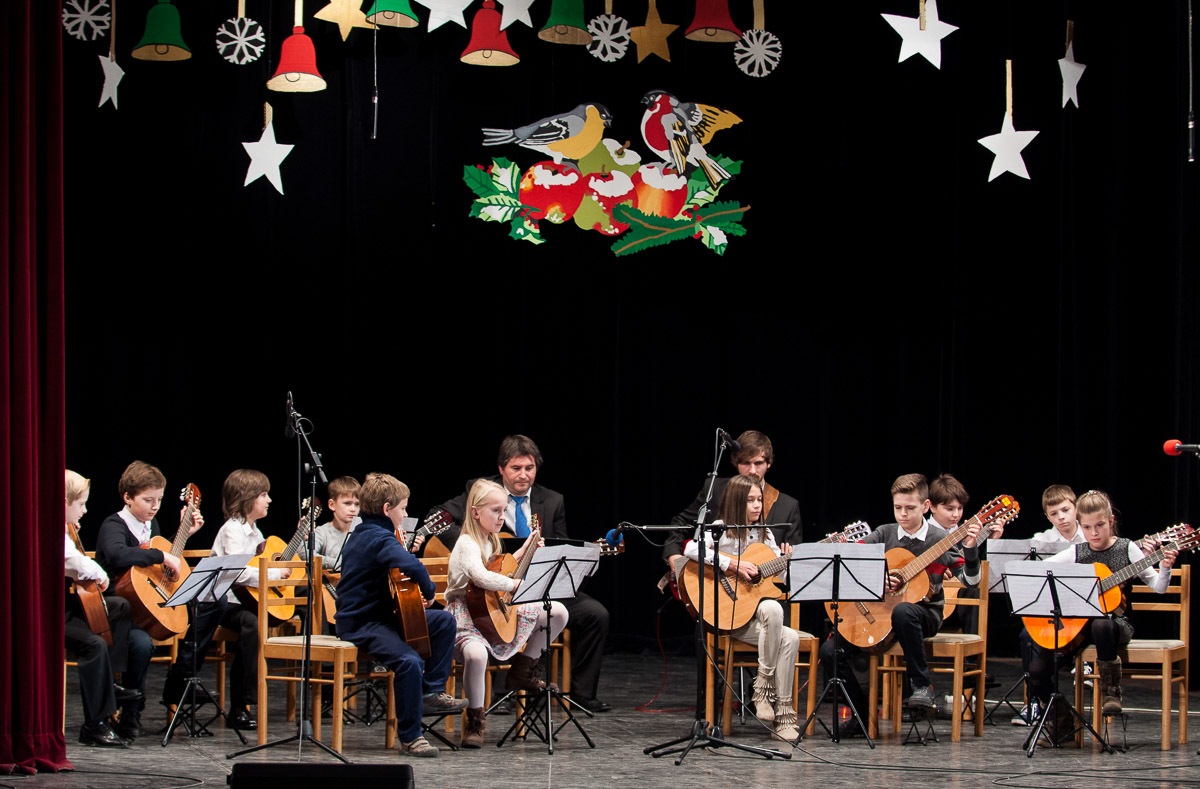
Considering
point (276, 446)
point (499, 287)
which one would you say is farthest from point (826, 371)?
point (276, 446)

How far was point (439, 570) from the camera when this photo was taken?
A: 23.4ft

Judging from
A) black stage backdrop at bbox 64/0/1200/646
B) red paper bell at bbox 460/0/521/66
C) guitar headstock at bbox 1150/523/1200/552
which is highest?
red paper bell at bbox 460/0/521/66

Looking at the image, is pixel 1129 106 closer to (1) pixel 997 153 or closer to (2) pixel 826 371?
(1) pixel 997 153

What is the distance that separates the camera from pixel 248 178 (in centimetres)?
976

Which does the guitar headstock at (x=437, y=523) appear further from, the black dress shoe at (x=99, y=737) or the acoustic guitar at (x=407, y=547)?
the black dress shoe at (x=99, y=737)

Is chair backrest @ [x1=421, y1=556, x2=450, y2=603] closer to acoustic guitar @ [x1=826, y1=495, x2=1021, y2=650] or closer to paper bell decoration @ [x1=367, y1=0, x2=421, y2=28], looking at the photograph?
acoustic guitar @ [x1=826, y1=495, x2=1021, y2=650]

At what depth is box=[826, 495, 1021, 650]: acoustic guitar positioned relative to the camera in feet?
22.4

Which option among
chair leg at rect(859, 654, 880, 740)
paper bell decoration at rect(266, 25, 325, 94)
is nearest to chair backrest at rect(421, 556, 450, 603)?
chair leg at rect(859, 654, 880, 740)

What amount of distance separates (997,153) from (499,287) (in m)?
3.64

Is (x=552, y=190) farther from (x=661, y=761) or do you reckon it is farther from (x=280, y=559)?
(x=661, y=761)

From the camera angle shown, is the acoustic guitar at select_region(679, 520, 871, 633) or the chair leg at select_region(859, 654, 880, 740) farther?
the acoustic guitar at select_region(679, 520, 871, 633)

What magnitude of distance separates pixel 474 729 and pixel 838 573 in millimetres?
1833

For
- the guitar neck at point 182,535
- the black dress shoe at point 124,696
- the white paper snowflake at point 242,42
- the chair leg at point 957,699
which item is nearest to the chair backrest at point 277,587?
the guitar neck at point 182,535

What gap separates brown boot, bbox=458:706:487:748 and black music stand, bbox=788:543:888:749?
154 centimetres
